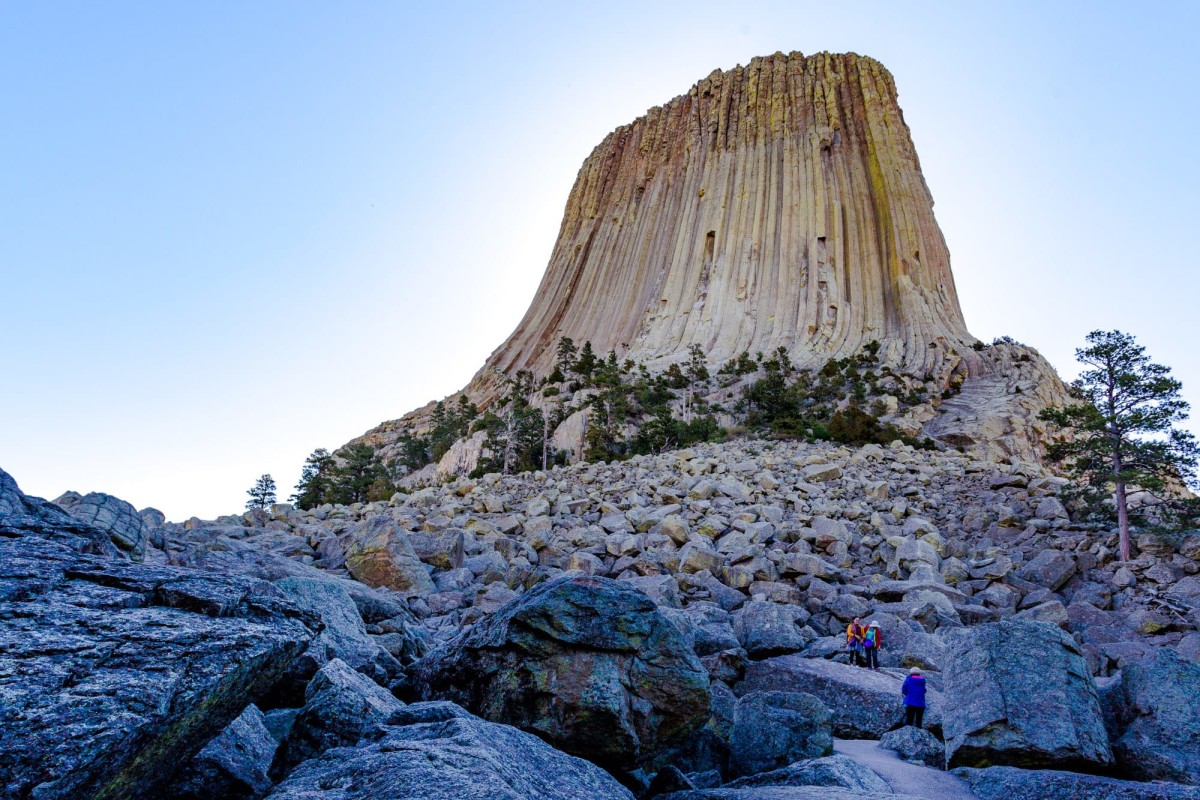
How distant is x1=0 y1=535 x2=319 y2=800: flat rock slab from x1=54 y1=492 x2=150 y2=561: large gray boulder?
4.40 m

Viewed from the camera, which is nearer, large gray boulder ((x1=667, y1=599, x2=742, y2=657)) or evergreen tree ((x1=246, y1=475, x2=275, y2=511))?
large gray boulder ((x1=667, y1=599, x2=742, y2=657))

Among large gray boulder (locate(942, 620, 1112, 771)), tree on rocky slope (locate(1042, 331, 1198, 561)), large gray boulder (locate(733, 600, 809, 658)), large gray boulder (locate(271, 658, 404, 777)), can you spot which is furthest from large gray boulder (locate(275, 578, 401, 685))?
tree on rocky slope (locate(1042, 331, 1198, 561))

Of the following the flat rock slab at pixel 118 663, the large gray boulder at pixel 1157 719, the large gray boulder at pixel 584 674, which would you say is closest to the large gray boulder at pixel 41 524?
the flat rock slab at pixel 118 663

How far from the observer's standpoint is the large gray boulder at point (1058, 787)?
167 inches

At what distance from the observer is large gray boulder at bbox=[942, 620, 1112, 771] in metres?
5.55

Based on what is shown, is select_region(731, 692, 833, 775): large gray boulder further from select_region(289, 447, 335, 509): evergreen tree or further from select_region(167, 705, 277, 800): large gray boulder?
select_region(289, 447, 335, 509): evergreen tree

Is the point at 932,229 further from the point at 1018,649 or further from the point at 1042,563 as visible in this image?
the point at 1018,649

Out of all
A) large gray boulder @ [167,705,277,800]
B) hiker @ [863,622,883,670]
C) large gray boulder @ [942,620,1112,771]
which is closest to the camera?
large gray boulder @ [167,705,277,800]

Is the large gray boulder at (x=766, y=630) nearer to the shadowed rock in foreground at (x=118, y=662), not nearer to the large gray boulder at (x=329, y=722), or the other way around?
the large gray boulder at (x=329, y=722)

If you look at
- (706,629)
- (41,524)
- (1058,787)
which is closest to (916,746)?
(1058,787)

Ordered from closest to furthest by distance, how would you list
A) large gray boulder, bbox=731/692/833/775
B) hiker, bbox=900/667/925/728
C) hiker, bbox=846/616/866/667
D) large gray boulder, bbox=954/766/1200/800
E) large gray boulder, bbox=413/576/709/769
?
large gray boulder, bbox=954/766/1200/800 → large gray boulder, bbox=413/576/709/769 → large gray boulder, bbox=731/692/833/775 → hiker, bbox=900/667/925/728 → hiker, bbox=846/616/866/667

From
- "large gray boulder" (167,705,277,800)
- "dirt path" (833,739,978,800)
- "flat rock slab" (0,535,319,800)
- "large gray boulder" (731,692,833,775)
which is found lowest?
"dirt path" (833,739,978,800)

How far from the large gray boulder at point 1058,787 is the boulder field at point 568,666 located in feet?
0.07

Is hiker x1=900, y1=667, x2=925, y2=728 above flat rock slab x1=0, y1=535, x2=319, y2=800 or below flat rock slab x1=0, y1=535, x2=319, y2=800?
below
